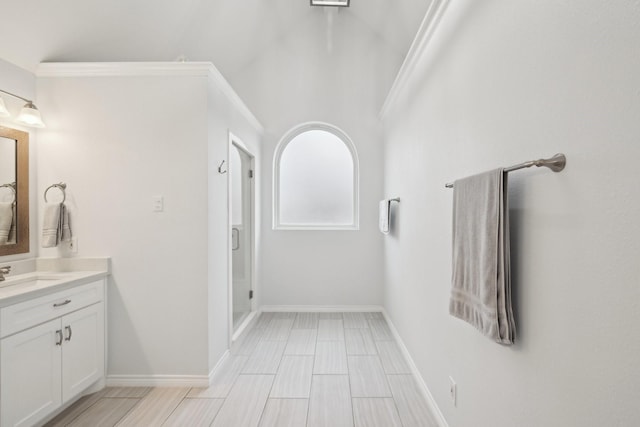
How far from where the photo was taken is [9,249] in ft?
8.17

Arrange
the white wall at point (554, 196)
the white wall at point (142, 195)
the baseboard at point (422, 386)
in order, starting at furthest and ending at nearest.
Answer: the white wall at point (142, 195), the baseboard at point (422, 386), the white wall at point (554, 196)

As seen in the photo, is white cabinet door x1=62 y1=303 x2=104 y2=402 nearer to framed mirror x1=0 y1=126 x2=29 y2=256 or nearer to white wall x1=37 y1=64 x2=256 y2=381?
white wall x1=37 y1=64 x2=256 y2=381

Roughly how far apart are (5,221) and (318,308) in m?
3.31

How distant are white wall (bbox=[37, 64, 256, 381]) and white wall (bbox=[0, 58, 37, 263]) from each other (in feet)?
0.18

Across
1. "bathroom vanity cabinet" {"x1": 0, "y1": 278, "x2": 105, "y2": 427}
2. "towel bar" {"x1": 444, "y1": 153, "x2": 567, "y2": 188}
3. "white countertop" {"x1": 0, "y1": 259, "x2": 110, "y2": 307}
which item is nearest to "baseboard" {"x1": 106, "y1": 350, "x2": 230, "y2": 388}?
"bathroom vanity cabinet" {"x1": 0, "y1": 278, "x2": 105, "y2": 427}

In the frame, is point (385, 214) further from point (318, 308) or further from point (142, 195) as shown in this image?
point (142, 195)

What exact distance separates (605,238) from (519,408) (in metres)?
0.73

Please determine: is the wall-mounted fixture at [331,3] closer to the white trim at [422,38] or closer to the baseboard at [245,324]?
the white trim at [422,38]

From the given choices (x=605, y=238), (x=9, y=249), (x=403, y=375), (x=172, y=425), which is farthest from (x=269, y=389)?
(x=605, y=238)

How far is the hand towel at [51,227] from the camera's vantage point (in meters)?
2.58

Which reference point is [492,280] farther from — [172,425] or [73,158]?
[73,158]

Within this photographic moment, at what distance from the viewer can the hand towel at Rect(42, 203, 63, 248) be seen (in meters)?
2.58

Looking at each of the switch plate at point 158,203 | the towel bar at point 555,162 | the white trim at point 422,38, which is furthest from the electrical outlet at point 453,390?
the switch plate at point 158,203

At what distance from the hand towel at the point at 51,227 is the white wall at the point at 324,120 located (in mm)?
2407
